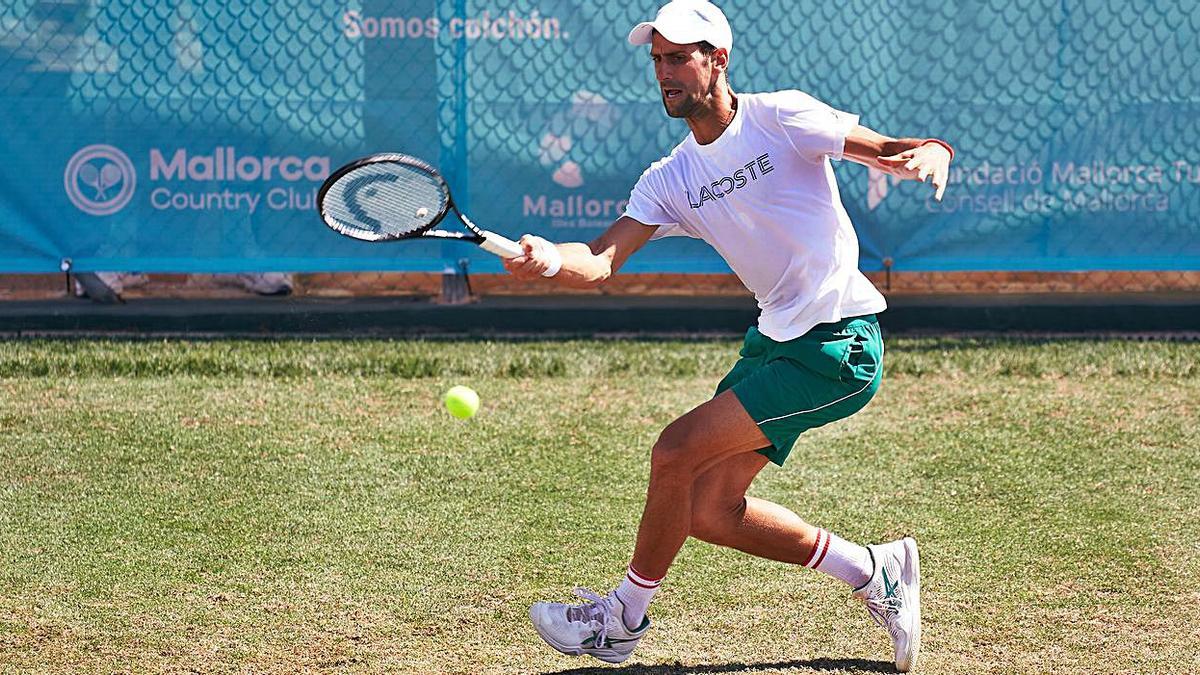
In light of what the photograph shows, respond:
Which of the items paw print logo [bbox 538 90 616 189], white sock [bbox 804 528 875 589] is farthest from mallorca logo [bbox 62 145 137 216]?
white sock [bbox 804 528 875 589]

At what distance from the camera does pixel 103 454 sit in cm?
629

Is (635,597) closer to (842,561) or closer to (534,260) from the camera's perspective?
(842,561)

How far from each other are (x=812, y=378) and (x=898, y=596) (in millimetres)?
671

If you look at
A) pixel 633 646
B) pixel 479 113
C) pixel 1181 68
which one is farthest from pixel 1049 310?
pixel 633 646

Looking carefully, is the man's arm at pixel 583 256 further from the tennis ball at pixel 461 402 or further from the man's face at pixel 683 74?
the tennis ball at pixel 461 402

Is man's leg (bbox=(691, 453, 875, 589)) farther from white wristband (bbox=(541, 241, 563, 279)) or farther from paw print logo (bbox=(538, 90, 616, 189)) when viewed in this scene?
paw print logo (bbox=(538, 90, 616, 189))

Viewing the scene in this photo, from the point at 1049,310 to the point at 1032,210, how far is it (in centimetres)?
59

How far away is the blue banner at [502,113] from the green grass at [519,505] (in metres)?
0.71

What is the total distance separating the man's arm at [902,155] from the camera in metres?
4.02

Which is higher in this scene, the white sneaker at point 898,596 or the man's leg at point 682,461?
the man's leg at point 682,461

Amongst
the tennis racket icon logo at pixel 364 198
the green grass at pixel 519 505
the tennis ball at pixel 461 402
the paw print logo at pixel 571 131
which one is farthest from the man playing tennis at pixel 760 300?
the paw print logo at pixel 571 131

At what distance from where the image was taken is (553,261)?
4.06m

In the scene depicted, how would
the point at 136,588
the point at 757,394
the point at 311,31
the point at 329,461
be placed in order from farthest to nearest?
the point at 311,31 < the point at 329,461 < the point at 136,588 < the point at 757,394

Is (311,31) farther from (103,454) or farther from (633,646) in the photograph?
(633,646)
